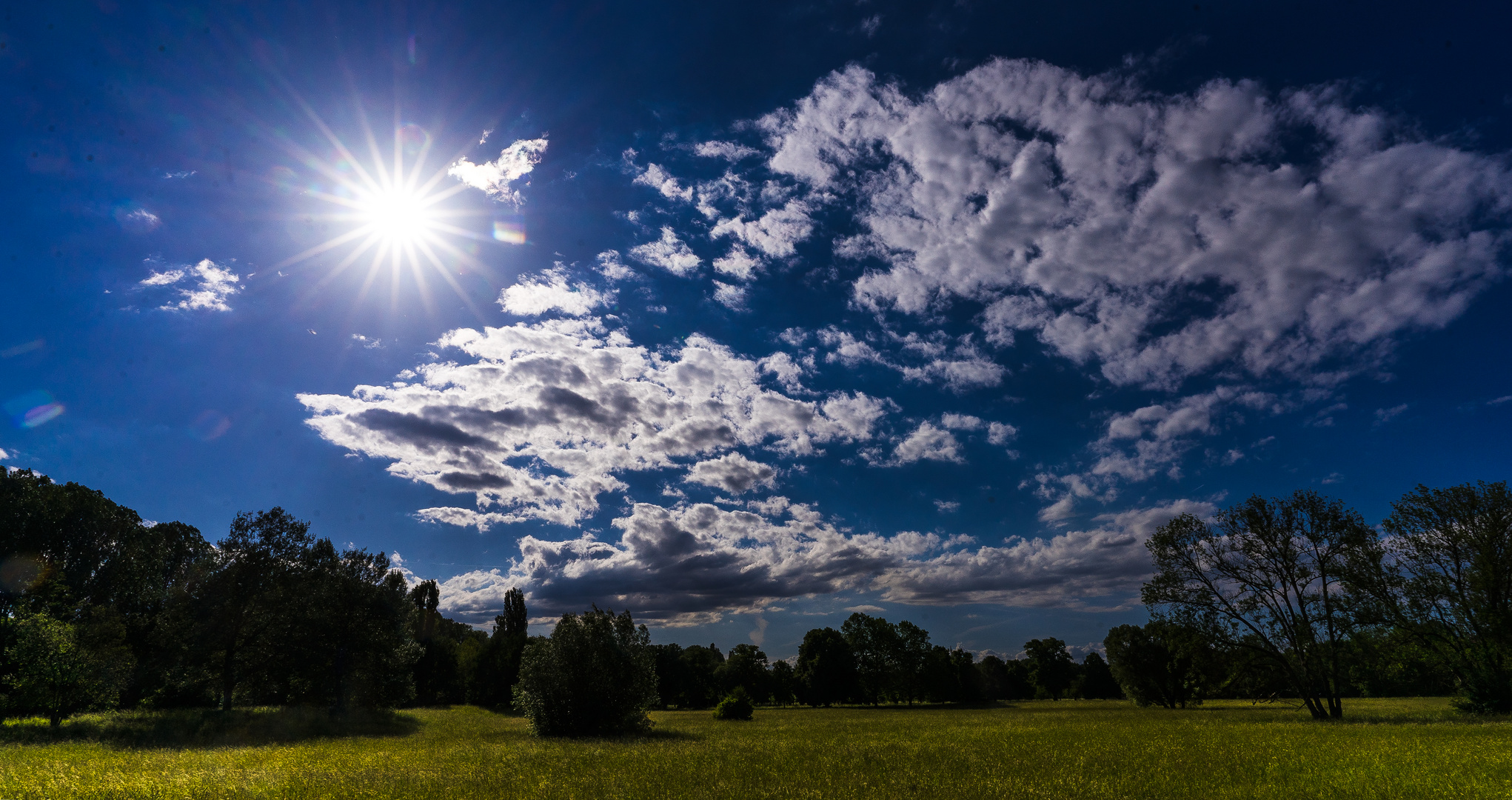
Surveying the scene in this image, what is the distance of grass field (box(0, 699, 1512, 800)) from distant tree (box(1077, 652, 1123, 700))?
297 feet

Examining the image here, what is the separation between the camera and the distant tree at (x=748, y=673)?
10238 cm

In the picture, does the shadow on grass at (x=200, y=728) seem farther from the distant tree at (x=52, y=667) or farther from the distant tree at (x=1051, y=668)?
the distant tree at (x=1051, y=668)

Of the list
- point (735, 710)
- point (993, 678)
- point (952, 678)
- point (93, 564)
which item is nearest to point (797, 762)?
point (735, 710)

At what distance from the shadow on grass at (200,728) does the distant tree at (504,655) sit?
45545 mm

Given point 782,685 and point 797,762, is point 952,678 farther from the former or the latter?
point 797,762

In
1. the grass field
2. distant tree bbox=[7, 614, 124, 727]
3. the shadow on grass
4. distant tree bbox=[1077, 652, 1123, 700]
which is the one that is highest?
distant tree bbox=[7, 614, 124, 727]

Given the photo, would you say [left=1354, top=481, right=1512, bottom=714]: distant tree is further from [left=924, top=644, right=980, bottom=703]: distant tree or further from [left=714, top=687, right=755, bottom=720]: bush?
[left=924, top=644, right=980, bottom=703]: distant tree

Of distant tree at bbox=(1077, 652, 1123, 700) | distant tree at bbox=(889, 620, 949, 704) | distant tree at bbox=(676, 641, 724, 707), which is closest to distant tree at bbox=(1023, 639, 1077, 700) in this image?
distant tree at bbox=(1077, 652, 1123, 700)

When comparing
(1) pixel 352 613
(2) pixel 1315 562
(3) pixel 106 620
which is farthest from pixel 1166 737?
(3) pixel 106 620

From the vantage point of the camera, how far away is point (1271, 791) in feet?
44.7

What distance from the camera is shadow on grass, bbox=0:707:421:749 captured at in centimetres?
2808

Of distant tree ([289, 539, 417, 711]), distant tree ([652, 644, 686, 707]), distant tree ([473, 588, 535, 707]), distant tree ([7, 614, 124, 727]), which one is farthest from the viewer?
distant tree ([652, 644, 686, 707])

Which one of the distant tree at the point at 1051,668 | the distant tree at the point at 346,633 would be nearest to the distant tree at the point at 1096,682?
the distant tree at the point at 1051,668

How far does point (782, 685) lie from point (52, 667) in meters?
95.5
